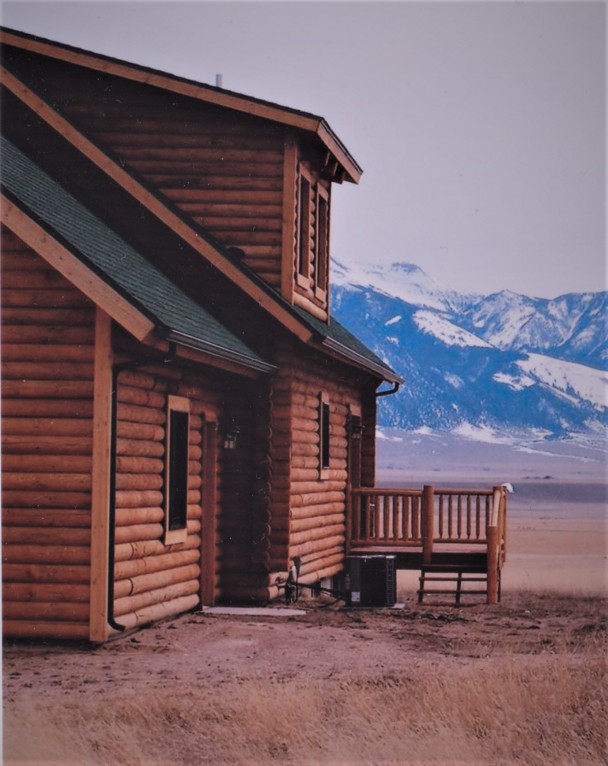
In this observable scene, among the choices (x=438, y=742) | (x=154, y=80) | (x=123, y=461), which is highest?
(x=154, y=80)

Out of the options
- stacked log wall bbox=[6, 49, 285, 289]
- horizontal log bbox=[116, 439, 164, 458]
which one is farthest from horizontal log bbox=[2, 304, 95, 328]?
stacked log wall bbox=[6, 49, 285, 289]

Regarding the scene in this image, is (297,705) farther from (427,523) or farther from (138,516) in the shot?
(427,523)

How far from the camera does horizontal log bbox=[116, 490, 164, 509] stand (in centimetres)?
1296

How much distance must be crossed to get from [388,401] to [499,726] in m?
104

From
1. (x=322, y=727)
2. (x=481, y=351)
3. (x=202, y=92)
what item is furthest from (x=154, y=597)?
(x=481, y=351)

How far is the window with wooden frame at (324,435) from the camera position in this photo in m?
19.0

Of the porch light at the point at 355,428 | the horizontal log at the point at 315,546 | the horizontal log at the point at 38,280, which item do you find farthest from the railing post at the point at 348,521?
the horizontal log at the point at 38,280

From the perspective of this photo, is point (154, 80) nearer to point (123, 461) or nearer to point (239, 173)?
point (239, 173)

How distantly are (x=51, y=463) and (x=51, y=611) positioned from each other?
1.39m

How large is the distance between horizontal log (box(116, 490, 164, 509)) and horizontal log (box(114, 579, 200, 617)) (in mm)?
922

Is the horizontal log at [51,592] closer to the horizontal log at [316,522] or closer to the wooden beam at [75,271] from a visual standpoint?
the wooden beam at [75,271]

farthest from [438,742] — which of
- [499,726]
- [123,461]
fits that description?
[123,461]

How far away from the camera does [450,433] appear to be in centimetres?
10956

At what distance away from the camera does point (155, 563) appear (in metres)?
14.1
